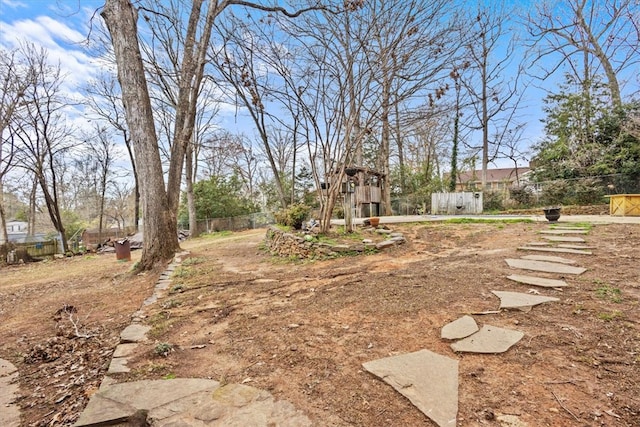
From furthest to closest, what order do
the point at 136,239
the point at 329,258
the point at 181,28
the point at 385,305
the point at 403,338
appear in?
the point at 136,239, the point at 181,28, the point at 329,258, the point at 385,305, the point at 403,338

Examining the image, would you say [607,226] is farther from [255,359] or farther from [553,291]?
[255,359]

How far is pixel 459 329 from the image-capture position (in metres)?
2.07

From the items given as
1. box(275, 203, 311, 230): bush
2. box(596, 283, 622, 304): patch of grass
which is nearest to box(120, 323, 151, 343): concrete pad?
box(596, 283, 622, 304): patch of grass

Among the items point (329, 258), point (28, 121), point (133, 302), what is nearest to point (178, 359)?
point (133, 302)

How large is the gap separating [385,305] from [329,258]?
2741 millimetres

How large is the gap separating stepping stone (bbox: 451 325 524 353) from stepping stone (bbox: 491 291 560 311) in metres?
0.45

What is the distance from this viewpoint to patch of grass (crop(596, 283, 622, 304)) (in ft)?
7.81

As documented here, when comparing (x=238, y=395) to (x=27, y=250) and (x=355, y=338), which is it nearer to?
(x=355, y=338)

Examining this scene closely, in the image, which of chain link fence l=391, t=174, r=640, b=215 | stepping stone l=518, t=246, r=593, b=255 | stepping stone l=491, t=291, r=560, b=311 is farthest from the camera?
chain link fence l=391, t=174, r=640, b=215

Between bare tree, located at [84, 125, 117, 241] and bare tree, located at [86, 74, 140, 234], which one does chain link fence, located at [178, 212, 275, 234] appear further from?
bare tree, located at [84, 125, 117, 241]

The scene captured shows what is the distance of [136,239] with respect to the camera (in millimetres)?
13258

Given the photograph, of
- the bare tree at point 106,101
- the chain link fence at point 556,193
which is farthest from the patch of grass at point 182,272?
the chain link fence at point 556,193

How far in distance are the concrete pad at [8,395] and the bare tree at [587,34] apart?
19.6 feet

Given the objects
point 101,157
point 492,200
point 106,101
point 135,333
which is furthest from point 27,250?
point 492,200
